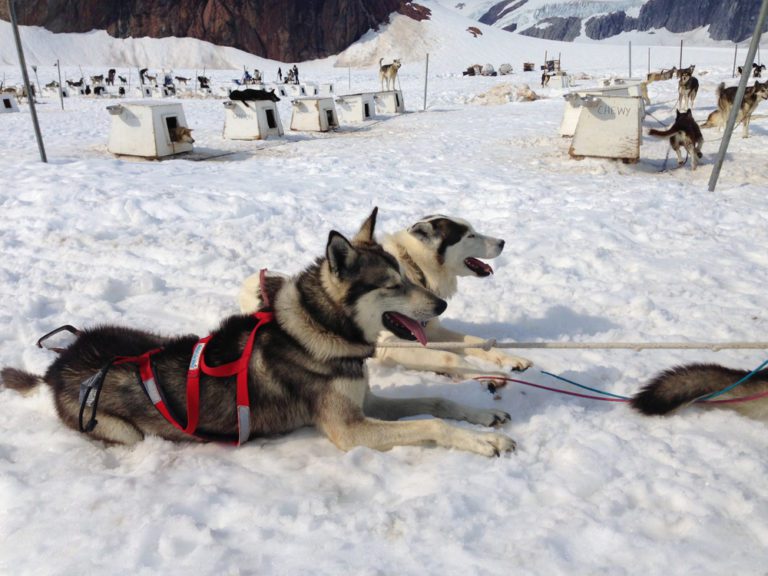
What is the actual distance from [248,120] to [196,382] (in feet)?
37.7

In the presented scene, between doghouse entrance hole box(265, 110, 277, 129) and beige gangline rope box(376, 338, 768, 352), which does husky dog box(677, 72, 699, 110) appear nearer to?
doghouse entrance hole box(265, 110, 277, 129)

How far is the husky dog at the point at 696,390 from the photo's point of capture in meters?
2.57

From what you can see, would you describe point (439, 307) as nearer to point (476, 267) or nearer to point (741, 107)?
point (476, 267)

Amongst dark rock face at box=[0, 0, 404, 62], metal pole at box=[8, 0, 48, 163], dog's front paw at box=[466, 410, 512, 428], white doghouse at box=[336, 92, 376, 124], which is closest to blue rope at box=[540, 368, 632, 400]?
dog's front paw at box=[466, 410, 512, 428]

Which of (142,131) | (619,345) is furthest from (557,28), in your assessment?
(619,345)

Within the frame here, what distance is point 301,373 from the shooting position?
2.44 m

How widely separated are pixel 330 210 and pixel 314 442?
14.3 feet

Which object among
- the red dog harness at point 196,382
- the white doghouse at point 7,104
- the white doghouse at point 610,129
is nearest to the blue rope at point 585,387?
the red dog harness at point 196,382

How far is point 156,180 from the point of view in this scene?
7730 millimetres

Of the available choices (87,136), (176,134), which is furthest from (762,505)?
(87,136)

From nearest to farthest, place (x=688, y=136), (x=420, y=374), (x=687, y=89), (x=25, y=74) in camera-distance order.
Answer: (x=420, y=374)
(x=25, y=74)
(x=688, y=136)
(x=687, y=89)

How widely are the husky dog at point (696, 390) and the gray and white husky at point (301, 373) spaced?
0.78 meters

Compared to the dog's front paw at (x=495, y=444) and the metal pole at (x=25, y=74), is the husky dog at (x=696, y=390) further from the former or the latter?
the metal pole at (x=25, y=74)

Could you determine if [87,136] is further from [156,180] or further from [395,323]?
[395,323]
